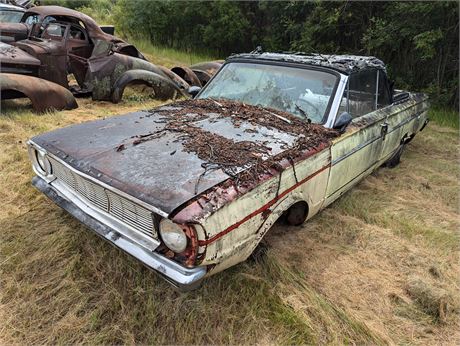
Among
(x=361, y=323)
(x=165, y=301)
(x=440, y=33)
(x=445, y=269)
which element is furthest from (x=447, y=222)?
(x=440, y=33)

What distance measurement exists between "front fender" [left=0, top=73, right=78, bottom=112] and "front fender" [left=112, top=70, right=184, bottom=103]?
0.96 metres

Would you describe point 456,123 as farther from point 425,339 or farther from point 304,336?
point 304,336

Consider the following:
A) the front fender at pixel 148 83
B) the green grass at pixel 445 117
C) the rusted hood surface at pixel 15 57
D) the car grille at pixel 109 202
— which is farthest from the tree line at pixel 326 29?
the car grille at pixel 109 202

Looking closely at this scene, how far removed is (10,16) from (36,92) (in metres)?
4.97

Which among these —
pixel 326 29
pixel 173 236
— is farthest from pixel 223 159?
pixel 326 29

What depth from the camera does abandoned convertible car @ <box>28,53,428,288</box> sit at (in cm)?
217

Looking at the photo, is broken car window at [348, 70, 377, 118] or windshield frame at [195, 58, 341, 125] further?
broken car window at [348, 70, 377, 118]

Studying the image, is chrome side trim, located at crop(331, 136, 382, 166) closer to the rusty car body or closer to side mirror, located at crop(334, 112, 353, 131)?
side mirror, located at crop(334, 112, 353, 131)

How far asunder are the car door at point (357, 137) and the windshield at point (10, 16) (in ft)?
31.0

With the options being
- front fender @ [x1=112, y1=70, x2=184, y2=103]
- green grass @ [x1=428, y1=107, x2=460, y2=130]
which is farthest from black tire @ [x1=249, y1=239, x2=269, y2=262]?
green grass @ [x1=428, y1=107, x2=460, y2=130]

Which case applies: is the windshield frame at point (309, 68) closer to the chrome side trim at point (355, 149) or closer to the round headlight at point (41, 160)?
the chrome side trim at point (355, 149)

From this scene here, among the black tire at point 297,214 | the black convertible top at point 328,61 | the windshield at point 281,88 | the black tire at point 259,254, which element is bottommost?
the black tire at point 259,254

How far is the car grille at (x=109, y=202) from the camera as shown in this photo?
225 cm

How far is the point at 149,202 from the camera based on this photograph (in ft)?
6.97
